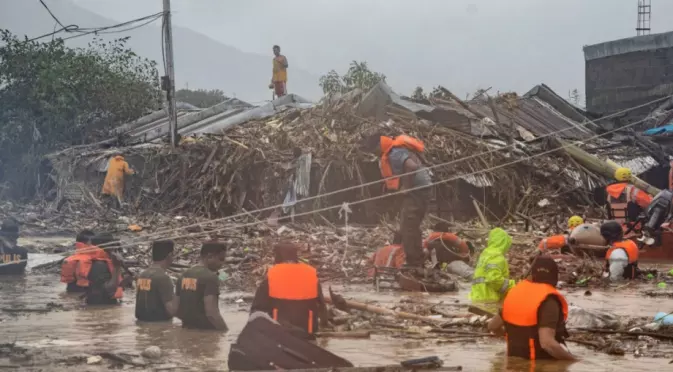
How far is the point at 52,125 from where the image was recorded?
2845cm

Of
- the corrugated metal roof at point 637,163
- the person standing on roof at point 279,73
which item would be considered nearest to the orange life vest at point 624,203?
the corrugated metal roof at point 637,163

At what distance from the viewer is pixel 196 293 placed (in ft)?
30.1

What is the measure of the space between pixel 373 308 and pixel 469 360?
7.55 ft

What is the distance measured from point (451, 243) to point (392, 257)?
1.21 m

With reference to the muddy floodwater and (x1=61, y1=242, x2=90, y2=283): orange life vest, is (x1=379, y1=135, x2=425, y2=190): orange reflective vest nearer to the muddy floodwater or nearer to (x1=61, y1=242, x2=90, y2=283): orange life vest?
the muddy floodwater

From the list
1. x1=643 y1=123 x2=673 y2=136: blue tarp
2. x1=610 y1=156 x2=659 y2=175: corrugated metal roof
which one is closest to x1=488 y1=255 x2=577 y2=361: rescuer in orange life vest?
x1=610 y1=156 x2=659 y2=175: corrugated metal roof

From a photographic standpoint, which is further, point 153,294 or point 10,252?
point 10,252

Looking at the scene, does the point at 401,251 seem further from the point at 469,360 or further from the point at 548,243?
the point at 469,360

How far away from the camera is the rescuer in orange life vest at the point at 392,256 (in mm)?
13219

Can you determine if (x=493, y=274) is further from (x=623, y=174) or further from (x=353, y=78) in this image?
(x=353, y=78)

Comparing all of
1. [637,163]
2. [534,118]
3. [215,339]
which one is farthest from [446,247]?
[534,118]

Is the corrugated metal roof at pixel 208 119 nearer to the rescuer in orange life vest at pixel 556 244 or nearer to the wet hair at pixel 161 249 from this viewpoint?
the rescuer in orange life vest at pixel 556 244

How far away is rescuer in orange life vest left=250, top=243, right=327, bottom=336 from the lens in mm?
7512

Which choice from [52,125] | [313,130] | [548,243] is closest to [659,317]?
[548,243]
